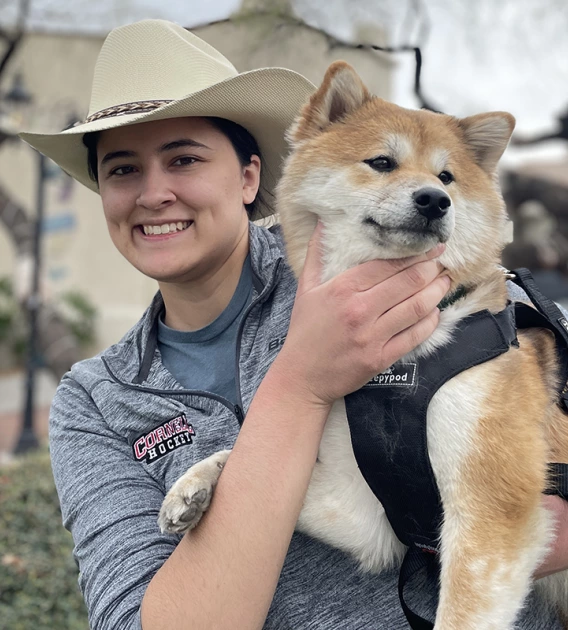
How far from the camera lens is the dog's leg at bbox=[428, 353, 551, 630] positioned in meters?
1.51

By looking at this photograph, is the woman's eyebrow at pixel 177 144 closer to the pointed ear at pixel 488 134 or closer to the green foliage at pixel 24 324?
the pointed ear at pixel 488 134

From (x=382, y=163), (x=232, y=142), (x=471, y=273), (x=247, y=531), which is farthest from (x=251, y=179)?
(x=247, y=531)

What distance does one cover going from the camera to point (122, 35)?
2.15m

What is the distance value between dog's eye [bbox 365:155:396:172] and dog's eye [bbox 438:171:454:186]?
127 millimetres

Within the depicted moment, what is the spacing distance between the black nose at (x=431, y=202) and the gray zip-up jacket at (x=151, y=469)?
489mm

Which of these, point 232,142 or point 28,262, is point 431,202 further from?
point 28,262

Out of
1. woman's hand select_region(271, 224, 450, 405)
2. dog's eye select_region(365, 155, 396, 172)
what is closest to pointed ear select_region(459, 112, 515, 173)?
dog's eye select_region(365, 155, 396, 172)

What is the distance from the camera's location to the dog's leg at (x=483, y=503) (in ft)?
4.96

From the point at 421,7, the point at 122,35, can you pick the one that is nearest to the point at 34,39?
the point at 421,7

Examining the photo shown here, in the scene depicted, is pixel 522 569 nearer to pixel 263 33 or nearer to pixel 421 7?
pixel 263 33

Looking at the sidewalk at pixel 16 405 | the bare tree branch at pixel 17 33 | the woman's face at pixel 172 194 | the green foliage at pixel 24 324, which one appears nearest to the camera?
the woman's face at pixel 172 194

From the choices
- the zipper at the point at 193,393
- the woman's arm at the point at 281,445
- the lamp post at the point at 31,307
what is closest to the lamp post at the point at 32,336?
the lamp post at the point at 31,307

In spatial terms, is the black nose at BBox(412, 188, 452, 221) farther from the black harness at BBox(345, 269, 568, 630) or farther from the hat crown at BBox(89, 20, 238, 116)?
Answer: the hat crown at BBox(89, 20, 238, 116)

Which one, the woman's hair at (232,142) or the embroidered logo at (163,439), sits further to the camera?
the woman's hair at (232,142)
